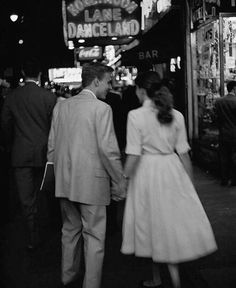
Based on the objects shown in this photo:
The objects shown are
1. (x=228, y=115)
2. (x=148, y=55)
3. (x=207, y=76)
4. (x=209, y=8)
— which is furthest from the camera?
(x=148, y=55)

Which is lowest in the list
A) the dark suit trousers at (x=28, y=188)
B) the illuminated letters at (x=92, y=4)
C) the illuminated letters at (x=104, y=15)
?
the dark suit trousers at (x=28, y=188)

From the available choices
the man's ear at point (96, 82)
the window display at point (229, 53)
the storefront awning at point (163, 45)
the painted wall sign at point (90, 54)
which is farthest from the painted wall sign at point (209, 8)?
the painted wall sign at point (90, 54)

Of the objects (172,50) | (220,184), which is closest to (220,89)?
(220,184)

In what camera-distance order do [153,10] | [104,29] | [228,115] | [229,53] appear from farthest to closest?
[153,10]
[104,29]
[229,53]
[228,115]

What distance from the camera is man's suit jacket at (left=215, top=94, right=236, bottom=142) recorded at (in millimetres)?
10547

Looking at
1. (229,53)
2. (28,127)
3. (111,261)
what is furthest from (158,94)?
(229,53)

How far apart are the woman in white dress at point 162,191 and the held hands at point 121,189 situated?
0.11 m

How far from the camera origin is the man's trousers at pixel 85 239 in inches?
207

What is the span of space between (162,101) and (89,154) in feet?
2.51

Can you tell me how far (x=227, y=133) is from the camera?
1066 cm

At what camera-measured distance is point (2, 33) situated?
42.1 m

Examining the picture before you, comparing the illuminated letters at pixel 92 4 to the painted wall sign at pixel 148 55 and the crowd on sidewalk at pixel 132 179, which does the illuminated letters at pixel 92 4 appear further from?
the crowd on sidewalk at pixel 132 179

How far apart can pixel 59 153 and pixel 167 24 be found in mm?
11809

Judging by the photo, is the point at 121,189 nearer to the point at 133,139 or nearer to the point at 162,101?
the point at 133,139
